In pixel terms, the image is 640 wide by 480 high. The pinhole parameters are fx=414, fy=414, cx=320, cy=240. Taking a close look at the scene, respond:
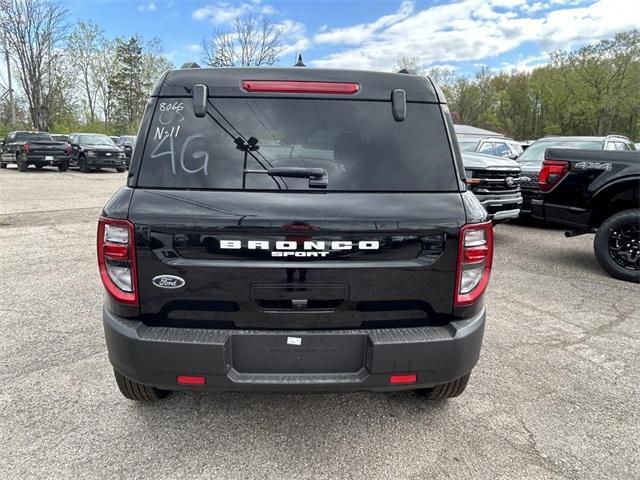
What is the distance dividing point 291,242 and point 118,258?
0.83 m

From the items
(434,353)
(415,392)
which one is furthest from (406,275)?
(415,392)

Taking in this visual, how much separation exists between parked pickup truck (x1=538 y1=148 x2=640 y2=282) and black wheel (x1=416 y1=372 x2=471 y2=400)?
4.20 metres

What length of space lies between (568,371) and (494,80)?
5720cm

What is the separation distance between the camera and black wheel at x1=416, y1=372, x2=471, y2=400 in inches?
98.3

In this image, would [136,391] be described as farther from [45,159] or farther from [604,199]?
[45,159]

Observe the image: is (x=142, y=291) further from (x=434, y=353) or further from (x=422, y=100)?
(x=422, y=100)

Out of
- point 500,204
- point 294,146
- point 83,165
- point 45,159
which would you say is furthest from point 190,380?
point 83,165

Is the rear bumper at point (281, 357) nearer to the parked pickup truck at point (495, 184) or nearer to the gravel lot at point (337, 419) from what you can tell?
the gravel lot at point (337, 419)

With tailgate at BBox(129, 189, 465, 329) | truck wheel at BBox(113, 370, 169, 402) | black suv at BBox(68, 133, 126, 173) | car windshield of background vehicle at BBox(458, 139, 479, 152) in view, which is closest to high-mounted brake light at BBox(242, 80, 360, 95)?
tailgate at BBox(129, 189, 465, 329)

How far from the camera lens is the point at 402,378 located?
203 centimetres

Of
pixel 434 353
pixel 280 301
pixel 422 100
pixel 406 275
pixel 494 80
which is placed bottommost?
pixel 434 353

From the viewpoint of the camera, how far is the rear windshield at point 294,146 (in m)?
2.03

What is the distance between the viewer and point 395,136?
2125mm

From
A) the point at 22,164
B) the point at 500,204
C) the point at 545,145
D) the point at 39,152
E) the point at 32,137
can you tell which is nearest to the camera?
the point at 500,204
